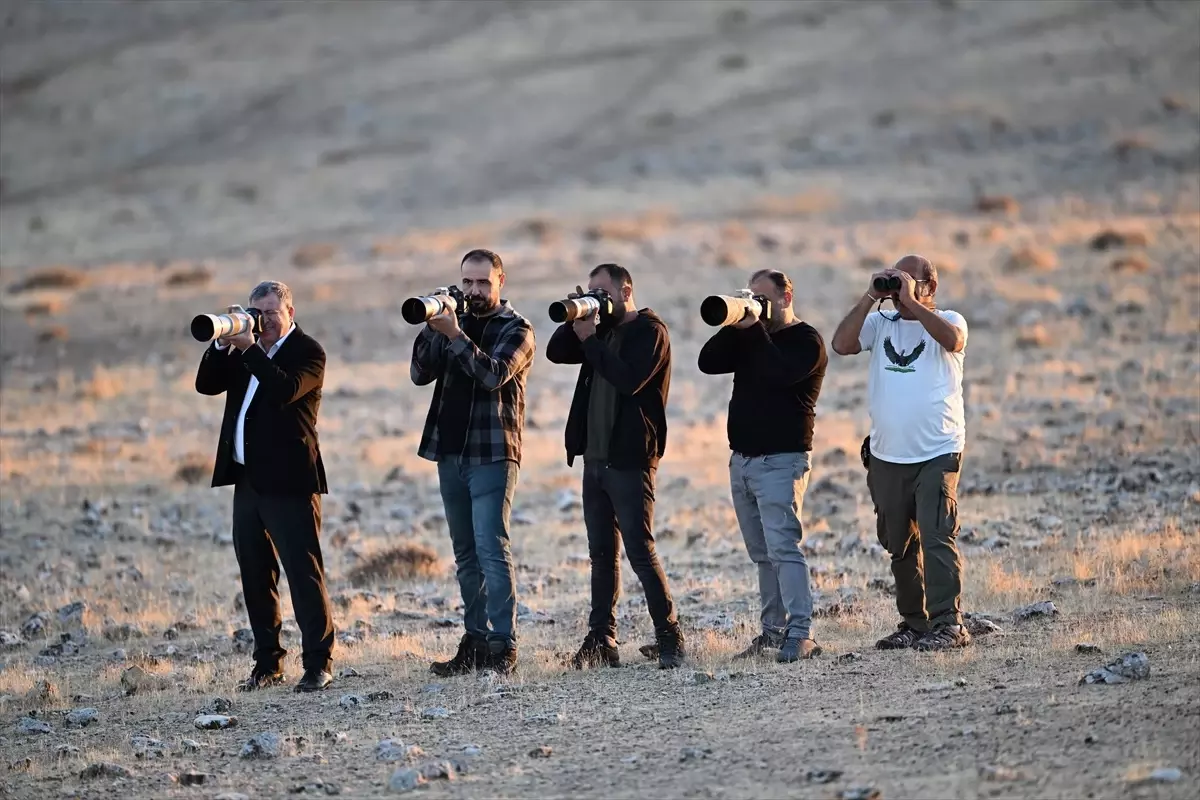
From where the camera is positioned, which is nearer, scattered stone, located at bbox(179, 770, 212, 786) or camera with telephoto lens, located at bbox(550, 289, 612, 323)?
scattered stone, located at bbox(179, 770, 212, 786)

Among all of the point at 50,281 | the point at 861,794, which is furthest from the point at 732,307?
the point at 50,281

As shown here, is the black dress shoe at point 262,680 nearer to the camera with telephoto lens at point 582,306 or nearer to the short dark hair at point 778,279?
the camera with telephoto lens at point 582,306

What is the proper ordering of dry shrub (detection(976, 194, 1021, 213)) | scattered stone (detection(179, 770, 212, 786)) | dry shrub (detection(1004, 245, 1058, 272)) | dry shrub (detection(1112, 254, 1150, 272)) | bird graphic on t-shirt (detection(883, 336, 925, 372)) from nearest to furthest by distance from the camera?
scattered stone (detection(179, 770, 212, 786))
bird graphic on t-shirt (detection(883, 336, 925, 372))
dry shrub (detection(1112, 254, 1150, 272))
dry shrub (detection(1004, 245, 1058, 272))
dry shrub (detection(976, 194, 1021, 213))

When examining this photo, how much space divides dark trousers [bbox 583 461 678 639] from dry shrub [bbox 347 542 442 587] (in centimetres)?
427

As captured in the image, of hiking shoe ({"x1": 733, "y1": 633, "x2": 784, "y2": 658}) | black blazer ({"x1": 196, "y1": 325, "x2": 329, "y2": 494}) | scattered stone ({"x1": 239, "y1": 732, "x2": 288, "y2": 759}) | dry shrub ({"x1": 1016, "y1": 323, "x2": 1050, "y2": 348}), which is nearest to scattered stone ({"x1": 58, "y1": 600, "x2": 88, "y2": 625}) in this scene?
black blazer ({"x1": 196, "y1": 325, "x2": 329, "y2": 494})

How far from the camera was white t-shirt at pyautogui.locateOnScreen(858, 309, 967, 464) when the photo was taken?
8.60m

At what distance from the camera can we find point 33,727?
8570mm

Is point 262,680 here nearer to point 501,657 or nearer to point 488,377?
point 501,657

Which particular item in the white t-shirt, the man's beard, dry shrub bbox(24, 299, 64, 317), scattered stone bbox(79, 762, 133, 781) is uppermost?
dry shrub bbox(24, 299, 64, 317)

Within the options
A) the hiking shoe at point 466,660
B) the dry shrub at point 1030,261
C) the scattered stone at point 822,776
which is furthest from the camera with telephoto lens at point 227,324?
the dry shrub at point 1030,261

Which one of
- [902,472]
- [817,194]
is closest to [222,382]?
[902,472]

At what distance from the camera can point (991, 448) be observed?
53.4 feet

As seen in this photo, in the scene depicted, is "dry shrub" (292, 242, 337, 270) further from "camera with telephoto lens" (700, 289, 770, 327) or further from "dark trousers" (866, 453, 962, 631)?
"dark trousers" (866, 453, 962, 631)

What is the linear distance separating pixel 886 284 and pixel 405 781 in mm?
3529
